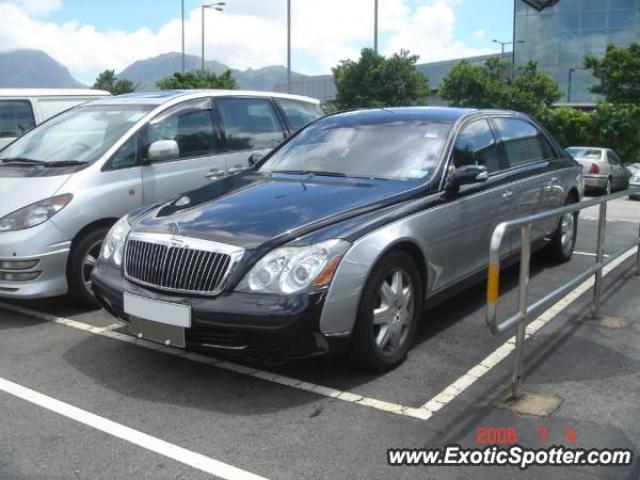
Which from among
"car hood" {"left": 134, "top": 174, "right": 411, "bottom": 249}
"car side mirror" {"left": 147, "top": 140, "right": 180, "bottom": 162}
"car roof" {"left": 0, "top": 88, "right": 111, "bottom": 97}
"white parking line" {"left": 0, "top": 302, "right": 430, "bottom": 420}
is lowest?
"white parking line" {"left": 0, "top": 302, "right": 430, "bottom": 420}

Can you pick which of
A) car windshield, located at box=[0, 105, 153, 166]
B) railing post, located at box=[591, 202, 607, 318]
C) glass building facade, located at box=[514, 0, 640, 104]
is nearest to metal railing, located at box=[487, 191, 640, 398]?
railing post, located at box=[591, 202, 607, 318]

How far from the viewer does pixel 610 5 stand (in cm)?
5844

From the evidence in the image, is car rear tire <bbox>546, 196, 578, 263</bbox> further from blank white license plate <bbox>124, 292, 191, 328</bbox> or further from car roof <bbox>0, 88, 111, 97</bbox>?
car roof <bbox>0, 88, 111, 97</bbox>

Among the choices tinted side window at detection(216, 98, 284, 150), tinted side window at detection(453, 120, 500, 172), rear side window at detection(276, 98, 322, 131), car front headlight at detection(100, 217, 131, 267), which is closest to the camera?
A: car front headlight at detection(100, 217, 131, 267)

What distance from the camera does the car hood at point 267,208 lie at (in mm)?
3887

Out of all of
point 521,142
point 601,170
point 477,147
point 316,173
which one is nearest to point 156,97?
point 316,173

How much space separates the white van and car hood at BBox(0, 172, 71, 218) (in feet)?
13.3

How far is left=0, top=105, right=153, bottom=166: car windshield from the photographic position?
583 centimetres

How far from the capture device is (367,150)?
508 cm

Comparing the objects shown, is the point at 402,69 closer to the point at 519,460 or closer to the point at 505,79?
the point at 505,79

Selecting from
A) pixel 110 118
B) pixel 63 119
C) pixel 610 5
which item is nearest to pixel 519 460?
pixel 110 118

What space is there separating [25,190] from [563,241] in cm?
510

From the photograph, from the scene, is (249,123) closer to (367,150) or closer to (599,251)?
(367,150)

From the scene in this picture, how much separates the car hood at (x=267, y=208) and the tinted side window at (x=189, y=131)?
1502mm
